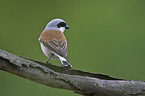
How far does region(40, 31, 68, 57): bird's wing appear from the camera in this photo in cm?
179

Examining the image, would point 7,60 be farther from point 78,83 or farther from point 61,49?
point 61,49

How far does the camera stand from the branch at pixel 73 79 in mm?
1143

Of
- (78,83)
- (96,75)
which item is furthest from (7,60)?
(96,75)

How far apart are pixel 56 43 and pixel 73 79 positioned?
0.73 meters

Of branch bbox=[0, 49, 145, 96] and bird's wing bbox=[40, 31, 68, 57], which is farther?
bird's wing bbox=[40, 31, 68, 57]

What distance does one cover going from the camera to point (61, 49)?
5.95 feet

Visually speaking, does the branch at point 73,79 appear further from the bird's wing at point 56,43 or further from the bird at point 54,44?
the bird's wing at point 56,43

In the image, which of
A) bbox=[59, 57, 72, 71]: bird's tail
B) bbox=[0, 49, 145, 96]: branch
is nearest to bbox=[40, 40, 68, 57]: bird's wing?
bbox=[59, 57, 72, 71]: bird's tail

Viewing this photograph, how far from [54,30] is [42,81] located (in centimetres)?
110

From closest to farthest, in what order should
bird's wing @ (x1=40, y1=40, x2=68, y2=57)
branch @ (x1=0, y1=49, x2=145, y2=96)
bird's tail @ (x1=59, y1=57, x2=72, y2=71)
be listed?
1. branch @ (x1=0, y1=49, x2=145, y2=96)
2. bird's tail @ (x1=59, y1=57, x2=72, y2=71)
3. bird's wing @ (x1=40, y1=40, x2=68, y2=57)

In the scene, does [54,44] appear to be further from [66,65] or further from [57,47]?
[66,65]

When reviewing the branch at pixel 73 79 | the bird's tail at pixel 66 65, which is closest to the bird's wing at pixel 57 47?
the bird's tail at pixel 66 65

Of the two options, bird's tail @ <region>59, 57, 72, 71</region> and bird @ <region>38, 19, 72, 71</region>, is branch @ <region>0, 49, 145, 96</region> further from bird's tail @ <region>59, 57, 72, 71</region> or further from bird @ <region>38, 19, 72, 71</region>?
bird @ <region>38, 19, 72, 71</region>

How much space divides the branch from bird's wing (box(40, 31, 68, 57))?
48cm
